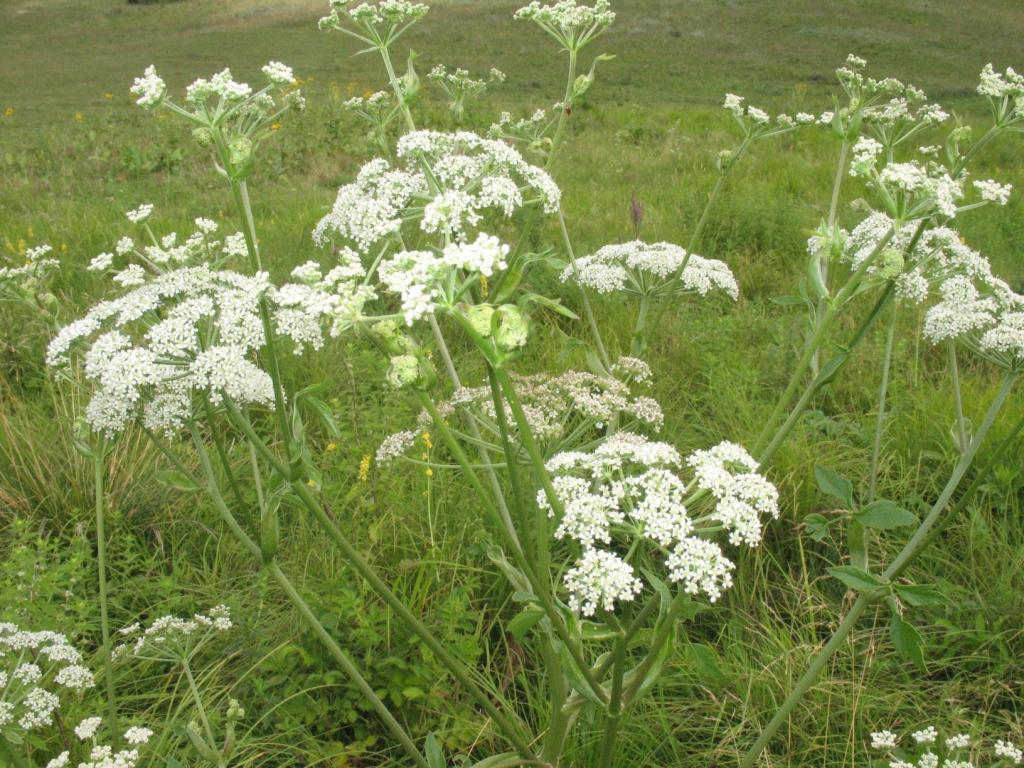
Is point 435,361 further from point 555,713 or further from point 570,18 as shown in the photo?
point 555,713

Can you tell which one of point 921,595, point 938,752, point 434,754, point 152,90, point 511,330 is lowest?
point 938,752

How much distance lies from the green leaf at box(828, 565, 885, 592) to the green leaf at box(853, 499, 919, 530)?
14cm

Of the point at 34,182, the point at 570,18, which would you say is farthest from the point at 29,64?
the point at 570,18

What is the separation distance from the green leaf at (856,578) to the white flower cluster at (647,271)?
1.57 meters

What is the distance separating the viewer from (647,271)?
380 centimetres

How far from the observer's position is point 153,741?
2742 mm

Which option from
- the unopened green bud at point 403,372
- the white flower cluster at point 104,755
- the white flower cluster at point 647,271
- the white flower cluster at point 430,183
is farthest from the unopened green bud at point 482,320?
the white flower cluster at point 647,271

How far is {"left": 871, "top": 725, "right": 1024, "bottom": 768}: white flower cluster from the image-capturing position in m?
2.19

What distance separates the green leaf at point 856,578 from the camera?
2125 millimetres

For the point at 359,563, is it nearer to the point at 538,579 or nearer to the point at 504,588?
the point at 538,579

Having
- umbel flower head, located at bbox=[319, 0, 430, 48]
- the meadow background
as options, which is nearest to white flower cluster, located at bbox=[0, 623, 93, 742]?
the meadow background

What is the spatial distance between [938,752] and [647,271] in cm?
232

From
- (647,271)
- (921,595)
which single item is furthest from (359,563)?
(647,271)

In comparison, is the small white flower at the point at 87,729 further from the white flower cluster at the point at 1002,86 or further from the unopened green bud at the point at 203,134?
the white flower cluster at the point at 1002,86
